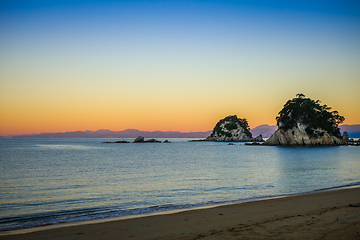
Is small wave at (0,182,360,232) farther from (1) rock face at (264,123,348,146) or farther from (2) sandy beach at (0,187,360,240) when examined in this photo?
Result: (1) rock face at (264,123,348,146)

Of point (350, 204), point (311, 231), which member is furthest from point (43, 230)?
point (350, 204)

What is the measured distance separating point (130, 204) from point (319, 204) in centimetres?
1020

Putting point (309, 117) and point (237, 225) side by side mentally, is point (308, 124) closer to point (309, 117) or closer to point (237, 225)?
point (309, 117)

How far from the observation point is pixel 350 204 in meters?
12.9

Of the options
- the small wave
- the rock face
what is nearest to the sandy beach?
the small wave

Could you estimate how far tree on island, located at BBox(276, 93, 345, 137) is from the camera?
115938 mm

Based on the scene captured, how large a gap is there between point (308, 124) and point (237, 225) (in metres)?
120

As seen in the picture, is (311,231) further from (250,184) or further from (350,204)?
(250,184)

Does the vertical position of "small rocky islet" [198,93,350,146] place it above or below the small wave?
above

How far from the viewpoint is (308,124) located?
11688cm

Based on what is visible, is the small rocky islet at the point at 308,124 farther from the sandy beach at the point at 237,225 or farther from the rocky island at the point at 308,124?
the sandy beach at the point at 237,225

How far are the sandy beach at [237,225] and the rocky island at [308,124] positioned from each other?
368 feet

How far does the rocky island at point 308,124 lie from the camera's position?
115m

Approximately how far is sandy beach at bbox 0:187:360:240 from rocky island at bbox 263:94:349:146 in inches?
4418
